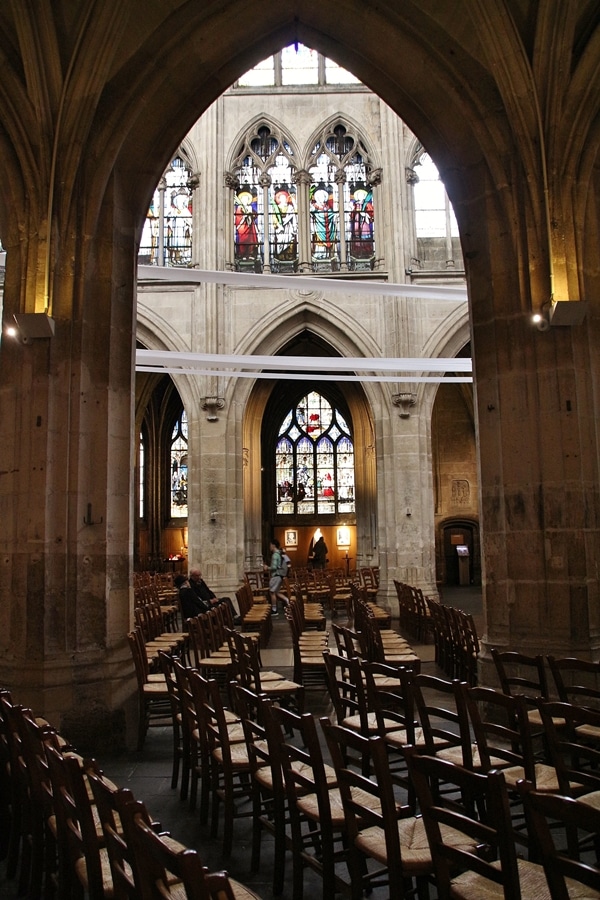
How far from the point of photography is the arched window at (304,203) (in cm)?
1877

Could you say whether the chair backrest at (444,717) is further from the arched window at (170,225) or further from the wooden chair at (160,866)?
the arched window at (170,225)

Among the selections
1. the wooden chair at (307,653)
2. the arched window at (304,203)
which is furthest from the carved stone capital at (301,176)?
the wooden chair at (307,653)

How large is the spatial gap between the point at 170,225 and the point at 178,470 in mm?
11590

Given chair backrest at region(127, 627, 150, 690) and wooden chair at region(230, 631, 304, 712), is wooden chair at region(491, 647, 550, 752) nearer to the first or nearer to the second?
wooden chair at region(230, 631, 304, 712)

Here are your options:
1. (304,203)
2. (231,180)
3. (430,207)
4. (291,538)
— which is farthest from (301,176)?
(291,538)

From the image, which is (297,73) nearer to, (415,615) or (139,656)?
(415,615)

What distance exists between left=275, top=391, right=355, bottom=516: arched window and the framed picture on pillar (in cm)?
68

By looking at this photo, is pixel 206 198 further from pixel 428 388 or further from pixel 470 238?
pixel 470 238

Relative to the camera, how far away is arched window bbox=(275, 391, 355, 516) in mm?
27219

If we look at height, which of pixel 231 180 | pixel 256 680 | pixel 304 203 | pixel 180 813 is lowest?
pixel 180 813

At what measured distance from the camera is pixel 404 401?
17.6 metres

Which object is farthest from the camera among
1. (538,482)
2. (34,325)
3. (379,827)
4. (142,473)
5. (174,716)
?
(142,473)

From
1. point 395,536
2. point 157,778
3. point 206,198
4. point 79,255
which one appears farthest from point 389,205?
point 157,778

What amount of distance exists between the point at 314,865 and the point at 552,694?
11.3 feet
